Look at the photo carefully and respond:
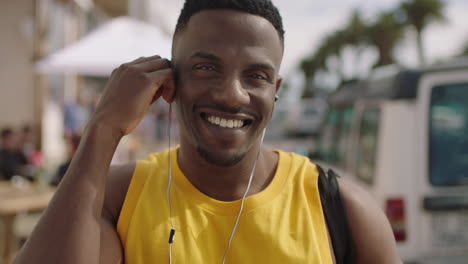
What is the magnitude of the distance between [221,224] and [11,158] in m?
5.33

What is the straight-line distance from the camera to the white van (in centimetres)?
335

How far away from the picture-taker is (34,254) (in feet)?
4.01

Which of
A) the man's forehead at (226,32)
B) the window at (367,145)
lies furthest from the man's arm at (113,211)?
the window at (367,145)

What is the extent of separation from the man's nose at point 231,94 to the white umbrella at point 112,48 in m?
3.83

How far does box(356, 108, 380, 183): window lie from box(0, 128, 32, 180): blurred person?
398 cm

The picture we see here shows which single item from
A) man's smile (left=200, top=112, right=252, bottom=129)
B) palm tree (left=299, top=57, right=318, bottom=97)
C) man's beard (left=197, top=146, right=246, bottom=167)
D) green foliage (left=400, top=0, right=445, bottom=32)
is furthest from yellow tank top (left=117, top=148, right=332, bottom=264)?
palm tree (left=299, top=57, right=318, bottom=97)

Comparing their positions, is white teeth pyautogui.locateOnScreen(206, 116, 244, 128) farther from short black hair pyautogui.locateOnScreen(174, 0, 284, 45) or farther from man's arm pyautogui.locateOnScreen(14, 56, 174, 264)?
short black hair pyautogui.locateOnScreen(174, 0, 284, 45)

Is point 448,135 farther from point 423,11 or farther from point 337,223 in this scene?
point 423,11

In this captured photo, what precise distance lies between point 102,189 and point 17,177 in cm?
479

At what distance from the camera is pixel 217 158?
1415 mm

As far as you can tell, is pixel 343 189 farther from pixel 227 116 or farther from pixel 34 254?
pixel 34 254

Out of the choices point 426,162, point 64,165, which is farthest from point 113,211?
point 64,165

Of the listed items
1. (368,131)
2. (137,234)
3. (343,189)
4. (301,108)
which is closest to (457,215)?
(368,131)

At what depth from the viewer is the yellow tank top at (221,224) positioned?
1.35 metres
